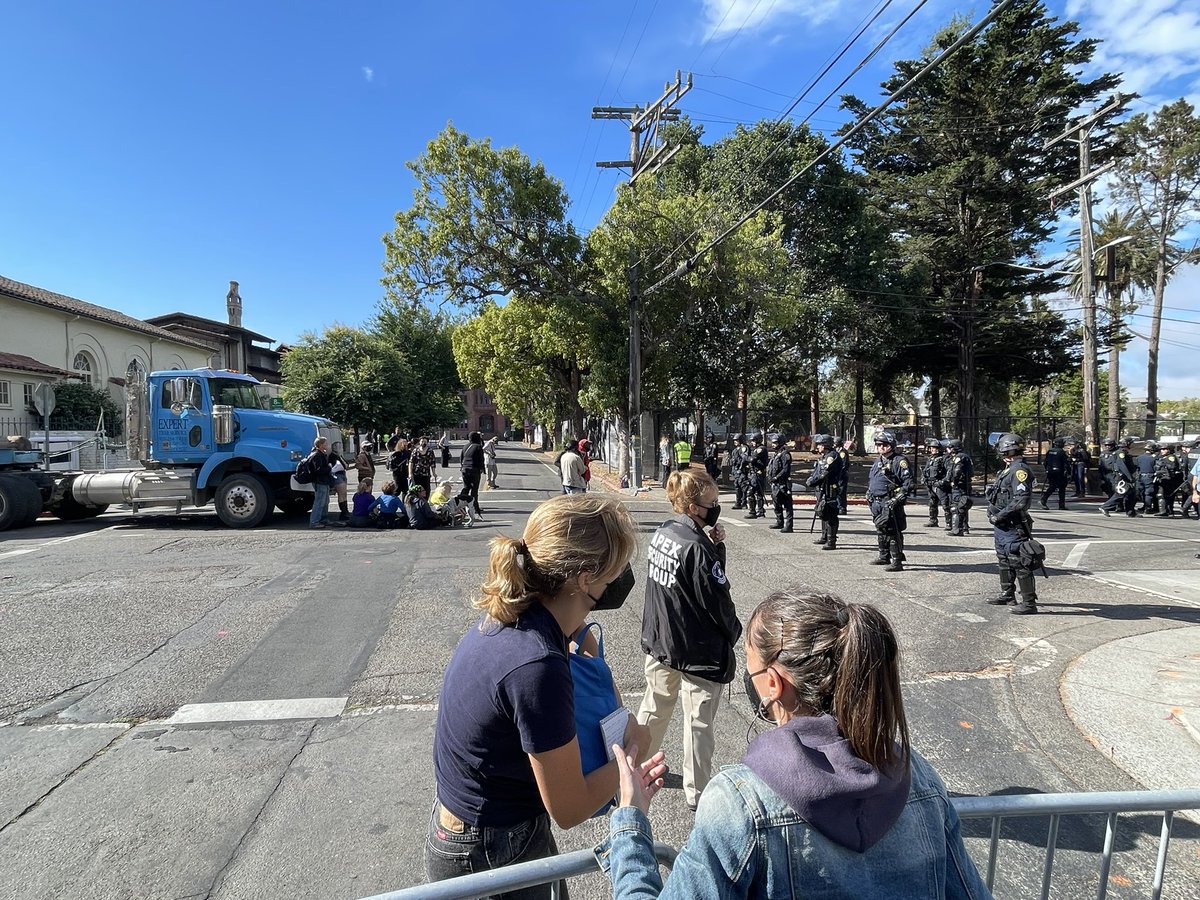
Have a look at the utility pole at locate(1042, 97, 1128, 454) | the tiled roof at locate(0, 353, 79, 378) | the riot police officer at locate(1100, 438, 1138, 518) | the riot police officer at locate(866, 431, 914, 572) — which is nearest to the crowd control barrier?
the riot police officer at locate(866, 431, 914, 572)

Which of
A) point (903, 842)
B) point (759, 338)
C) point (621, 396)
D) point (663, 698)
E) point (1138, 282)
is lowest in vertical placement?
point (663, 698)

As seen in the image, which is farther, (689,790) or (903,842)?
(689,790)

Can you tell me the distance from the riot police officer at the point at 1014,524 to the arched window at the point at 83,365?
33880mm

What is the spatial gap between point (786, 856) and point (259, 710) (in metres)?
4.53

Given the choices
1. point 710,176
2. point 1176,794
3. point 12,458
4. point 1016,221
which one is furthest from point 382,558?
point 1016,221

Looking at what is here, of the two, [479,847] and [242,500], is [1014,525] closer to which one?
[479,847]

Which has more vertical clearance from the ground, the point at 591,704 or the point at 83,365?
the point at 83,365

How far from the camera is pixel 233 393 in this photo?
13.0 meters

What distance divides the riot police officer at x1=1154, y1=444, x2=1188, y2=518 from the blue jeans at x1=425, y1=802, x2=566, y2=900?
19558 mm

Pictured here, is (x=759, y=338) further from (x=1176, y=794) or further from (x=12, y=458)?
(x=1176, y=794)

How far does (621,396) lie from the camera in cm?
2367

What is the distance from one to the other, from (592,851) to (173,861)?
8.46 ft

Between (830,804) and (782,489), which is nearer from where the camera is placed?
(830,804)

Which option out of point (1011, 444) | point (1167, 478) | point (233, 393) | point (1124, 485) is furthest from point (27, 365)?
point (1167, 478)
